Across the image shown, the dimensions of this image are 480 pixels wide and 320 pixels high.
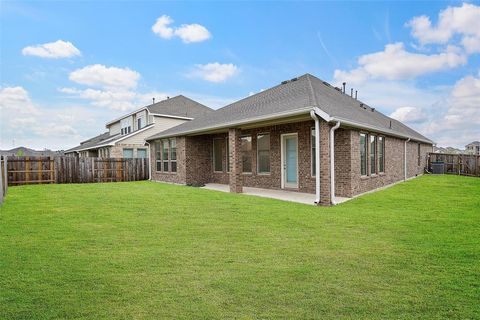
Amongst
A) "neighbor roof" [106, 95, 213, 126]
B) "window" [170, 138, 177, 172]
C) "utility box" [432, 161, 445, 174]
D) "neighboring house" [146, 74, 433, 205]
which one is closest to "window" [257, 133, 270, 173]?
"neighboring house" [146, 74, 433, 205]

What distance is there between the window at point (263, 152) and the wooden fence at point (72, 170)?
→ 10618mm

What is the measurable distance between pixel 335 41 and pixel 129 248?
48.2 ft

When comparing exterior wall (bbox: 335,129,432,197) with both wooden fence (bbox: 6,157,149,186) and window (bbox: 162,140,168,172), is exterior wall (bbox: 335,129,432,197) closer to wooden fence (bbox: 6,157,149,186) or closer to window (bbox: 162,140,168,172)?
window (bbox: 162,140,168,172)

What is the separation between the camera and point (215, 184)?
16.5m

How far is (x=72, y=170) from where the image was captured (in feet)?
63.5

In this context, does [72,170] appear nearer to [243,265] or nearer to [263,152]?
[263,152]

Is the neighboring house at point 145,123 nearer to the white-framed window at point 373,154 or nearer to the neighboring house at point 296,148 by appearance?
the neighboring house at point 296,148

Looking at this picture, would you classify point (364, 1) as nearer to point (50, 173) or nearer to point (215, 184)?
point (215, 184)

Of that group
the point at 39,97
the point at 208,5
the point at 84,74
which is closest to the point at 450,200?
the point at 208,5

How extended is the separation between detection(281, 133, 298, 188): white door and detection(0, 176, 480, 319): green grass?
4.66 metres

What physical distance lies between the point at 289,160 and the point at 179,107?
1747 centimetres

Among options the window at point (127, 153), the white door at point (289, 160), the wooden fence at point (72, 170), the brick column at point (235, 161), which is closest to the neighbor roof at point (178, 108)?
the window at point (127, 153)

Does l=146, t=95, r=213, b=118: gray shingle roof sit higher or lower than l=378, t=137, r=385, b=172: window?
higher

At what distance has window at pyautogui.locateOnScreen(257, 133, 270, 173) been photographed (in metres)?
13.8
